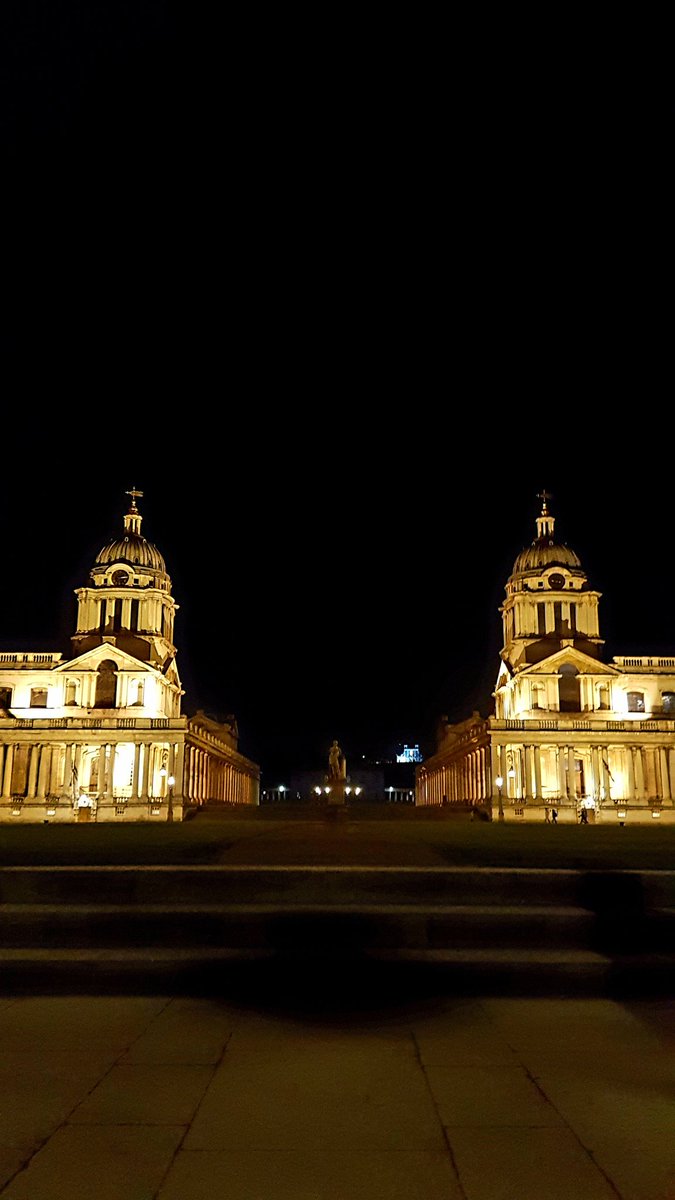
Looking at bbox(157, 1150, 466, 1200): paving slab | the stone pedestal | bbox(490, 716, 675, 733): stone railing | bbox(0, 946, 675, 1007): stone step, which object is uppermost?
bbox(490, 716, 675, 733): stone railing

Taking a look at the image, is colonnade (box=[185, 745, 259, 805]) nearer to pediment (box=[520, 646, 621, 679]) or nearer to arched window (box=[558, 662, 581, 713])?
pediment (box=[520, 646, 621, 679])

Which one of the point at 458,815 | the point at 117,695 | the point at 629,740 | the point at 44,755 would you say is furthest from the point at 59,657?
the point at 629,740

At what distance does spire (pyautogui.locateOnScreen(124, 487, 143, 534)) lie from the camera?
108 meters

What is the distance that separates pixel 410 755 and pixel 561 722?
101 meters

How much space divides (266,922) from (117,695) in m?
87.0

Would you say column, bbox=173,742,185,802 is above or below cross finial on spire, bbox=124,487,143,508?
below

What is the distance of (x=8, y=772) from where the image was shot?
86.9 m

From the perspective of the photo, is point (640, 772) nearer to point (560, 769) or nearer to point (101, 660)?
point (560, 769)

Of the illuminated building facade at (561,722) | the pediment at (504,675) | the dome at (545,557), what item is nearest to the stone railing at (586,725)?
the illuminated building facade at (561,722)

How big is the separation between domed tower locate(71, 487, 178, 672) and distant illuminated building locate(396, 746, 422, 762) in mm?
86998

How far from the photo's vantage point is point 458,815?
73.2 metres

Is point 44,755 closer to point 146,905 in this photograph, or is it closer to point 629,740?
point 629,740

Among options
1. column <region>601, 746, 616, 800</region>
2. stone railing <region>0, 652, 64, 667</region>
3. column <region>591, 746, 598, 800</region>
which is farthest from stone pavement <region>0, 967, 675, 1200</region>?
stone railing <region>0, 652, 64, 667</region>

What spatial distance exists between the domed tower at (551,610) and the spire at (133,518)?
4162 centimetres
